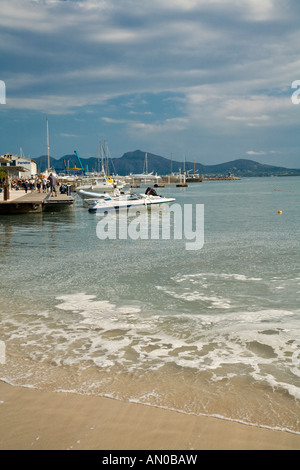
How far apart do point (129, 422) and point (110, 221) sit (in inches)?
927

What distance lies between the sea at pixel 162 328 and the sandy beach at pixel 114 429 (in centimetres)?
17

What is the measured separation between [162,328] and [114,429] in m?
3.02

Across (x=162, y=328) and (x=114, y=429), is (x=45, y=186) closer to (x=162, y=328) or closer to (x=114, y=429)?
(x=162, y=328)

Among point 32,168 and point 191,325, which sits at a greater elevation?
point 32,168

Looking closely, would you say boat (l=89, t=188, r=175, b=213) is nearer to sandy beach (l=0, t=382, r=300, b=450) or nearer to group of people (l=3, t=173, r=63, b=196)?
group of people (l=3, t=173, r=63, b=196)

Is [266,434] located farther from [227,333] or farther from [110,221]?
[110,221]

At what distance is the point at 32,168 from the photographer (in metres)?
143

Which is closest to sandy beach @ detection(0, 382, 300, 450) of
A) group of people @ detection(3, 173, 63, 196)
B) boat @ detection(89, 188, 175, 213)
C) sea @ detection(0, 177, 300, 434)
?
sea @ detection(0, 177, 300, 434)

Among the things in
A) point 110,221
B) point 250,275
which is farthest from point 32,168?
point 250,275

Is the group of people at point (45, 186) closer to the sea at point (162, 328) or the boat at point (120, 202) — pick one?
the boat at point (120, 202)

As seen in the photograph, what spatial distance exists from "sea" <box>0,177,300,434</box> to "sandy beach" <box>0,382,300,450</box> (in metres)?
0.17

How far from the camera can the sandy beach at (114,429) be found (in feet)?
11.9

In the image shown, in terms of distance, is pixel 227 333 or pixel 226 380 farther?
pixel 227 333

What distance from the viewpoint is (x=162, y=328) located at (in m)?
6.80
